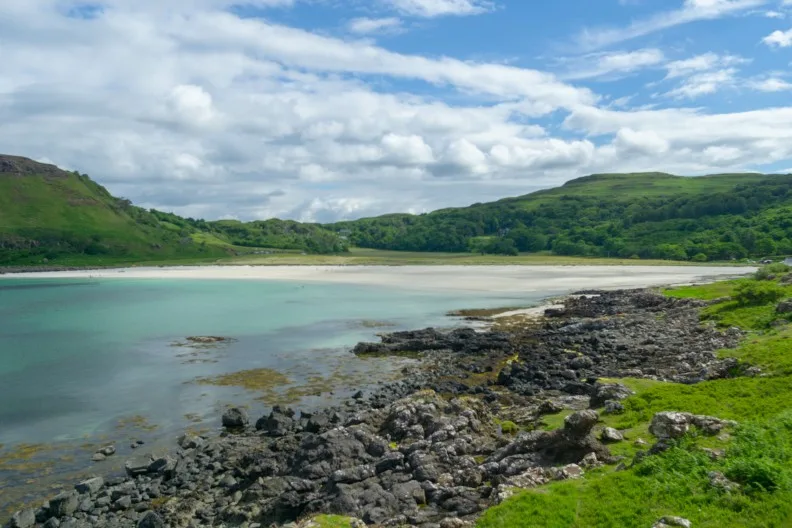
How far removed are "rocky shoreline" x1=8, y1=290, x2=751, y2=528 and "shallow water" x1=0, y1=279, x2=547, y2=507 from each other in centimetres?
424

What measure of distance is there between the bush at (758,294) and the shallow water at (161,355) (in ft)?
84.0

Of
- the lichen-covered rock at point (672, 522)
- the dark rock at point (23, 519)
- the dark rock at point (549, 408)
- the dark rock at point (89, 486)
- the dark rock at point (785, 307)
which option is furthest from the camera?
the dark rock at point (785, 307)

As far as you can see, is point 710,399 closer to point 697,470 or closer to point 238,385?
point 697,470

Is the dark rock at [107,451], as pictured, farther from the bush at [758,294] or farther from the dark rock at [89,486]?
the bush at [758,294]

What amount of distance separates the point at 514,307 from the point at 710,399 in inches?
2025

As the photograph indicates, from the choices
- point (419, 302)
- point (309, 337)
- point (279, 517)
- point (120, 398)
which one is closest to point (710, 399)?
point (279, 517)

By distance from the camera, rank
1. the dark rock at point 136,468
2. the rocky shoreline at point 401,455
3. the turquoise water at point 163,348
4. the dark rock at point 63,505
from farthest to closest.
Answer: the turquoise water at point 163,348 < the dark rock at point 136,468 < the dark rock at point 63,505 < the rocky shoreline at point 401,455

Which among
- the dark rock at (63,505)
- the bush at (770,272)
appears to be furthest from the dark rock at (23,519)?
the bush at (770,272)

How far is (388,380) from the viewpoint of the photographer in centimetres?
3456

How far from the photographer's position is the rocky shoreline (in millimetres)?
14844

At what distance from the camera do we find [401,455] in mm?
17453

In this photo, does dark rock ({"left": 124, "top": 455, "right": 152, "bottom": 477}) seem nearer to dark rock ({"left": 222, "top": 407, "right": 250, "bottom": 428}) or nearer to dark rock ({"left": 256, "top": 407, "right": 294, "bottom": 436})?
dark rock ({"left": 222, "top": 407, "right": 250, "bottom": 428})

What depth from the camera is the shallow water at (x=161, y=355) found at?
27.3 m

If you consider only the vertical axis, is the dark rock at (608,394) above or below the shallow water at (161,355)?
above
